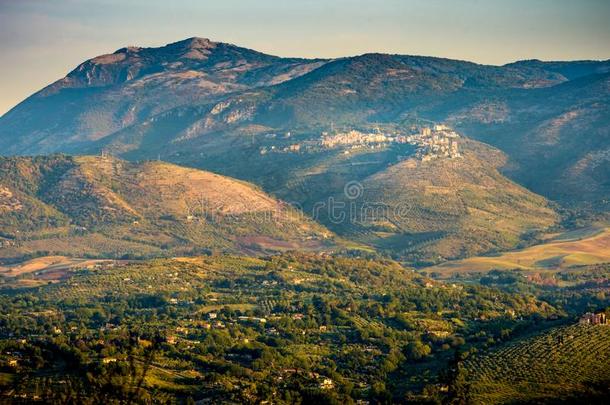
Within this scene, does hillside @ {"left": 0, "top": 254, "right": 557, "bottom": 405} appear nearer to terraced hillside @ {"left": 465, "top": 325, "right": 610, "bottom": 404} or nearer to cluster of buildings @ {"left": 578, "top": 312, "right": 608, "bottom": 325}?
terraced hillside @ {"left": 465, "top": 325, "right": 610, "bottom": 404}

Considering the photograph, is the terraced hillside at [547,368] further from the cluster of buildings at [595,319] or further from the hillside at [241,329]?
the hillside at [241,329]

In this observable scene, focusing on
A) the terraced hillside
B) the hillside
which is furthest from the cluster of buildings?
the hillside

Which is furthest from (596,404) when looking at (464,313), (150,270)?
(150,270)

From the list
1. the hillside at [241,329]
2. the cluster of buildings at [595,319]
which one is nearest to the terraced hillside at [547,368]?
the cluster of buildings at [595,319]

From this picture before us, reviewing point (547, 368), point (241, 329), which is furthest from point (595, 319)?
point (241, 329)

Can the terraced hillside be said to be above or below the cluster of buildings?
below

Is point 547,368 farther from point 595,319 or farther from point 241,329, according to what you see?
point 241,329

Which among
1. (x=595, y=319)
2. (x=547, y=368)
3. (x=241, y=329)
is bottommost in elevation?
(x=547, y=368)

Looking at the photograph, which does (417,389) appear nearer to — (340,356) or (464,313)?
(340,356)

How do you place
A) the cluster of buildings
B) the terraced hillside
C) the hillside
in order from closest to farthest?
the terraced hillside
the hillside
the cluster of buildings
